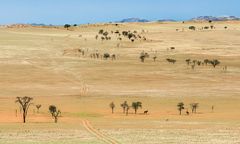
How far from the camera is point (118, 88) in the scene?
3457 inches

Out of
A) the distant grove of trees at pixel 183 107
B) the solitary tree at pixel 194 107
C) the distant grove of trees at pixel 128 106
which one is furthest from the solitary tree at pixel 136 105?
the solitary tree at pixel 194 107

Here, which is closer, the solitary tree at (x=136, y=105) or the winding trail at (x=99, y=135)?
the winding trail at (x=99, y=135)

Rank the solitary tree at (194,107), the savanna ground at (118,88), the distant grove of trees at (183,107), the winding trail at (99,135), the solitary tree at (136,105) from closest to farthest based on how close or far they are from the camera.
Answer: the winding trail at (99,135) → the savanna ground at (118,88) → the distant grove of trees at (183,107) → the solitary tree at (136,105) → the solitary tree at (194,107)

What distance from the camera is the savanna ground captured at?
41344 millimetres

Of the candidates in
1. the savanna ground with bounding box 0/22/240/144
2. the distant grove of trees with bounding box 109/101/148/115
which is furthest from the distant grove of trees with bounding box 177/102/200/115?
the distant grove of trees with bounding box 109/101/148/115

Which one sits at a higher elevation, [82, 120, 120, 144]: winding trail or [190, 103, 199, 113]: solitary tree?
[190, 103, 199, 113]: solitary tree

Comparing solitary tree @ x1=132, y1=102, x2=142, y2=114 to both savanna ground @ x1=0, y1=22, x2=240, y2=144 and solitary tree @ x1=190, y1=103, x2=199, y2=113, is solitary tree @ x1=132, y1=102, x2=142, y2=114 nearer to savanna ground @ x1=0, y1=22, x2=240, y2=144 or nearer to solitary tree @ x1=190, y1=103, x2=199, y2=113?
savanna ground @ x1=0, y1=22, x2=240, y2=144

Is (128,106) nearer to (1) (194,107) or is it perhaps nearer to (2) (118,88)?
(1) (194,107)

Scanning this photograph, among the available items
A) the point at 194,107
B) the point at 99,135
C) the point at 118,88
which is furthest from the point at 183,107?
the point at 99,135

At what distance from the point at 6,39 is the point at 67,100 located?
80.6 metres

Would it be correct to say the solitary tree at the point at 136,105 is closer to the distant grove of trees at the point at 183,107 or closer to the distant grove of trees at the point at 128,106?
the distant grove of trees at the point at 128,106

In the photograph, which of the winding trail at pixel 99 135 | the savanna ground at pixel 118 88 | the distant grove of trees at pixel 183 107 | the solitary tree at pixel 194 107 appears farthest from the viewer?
the solitary tree at pixel 194 107

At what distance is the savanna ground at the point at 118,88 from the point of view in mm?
41344

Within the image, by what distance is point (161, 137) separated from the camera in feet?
127
